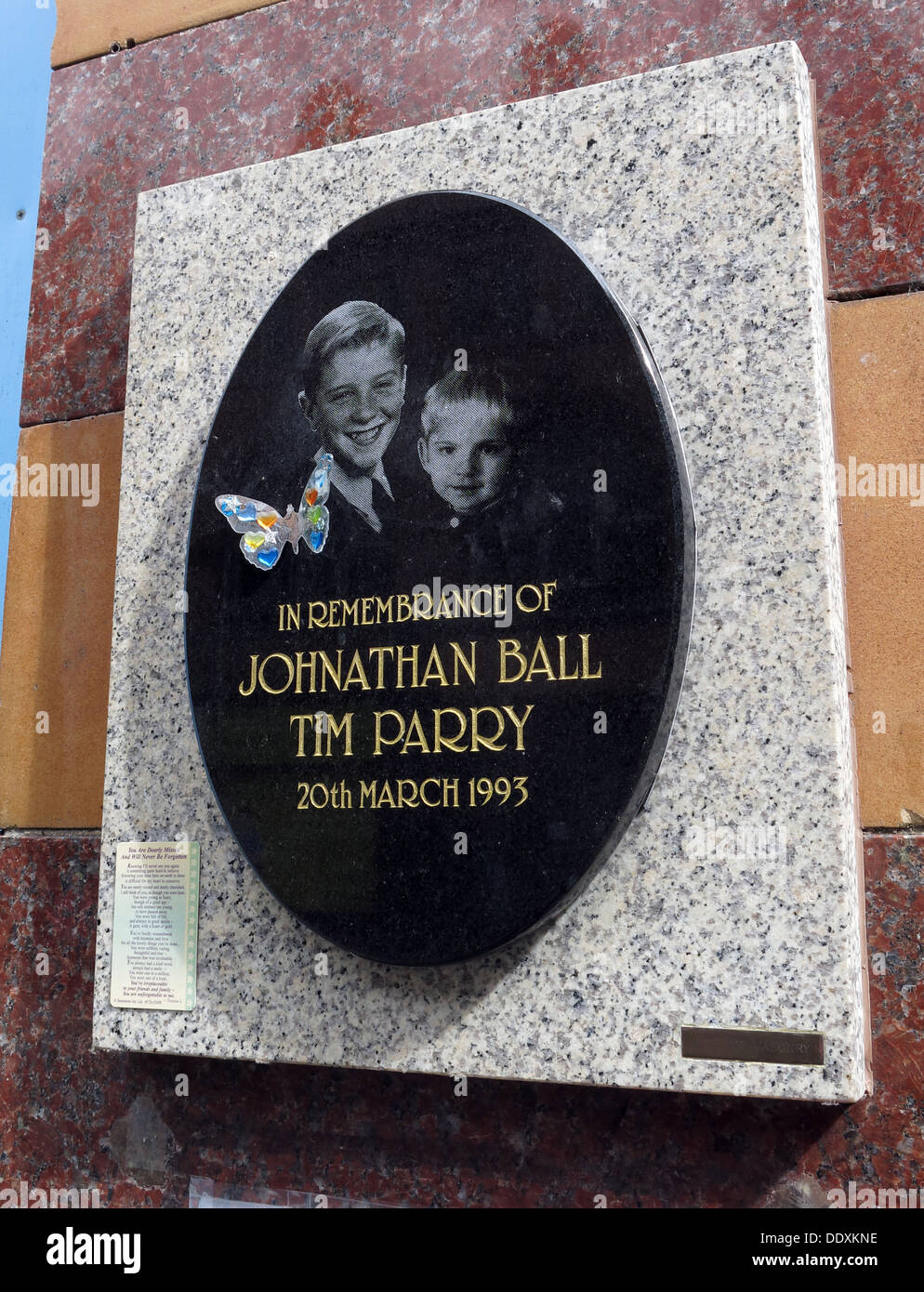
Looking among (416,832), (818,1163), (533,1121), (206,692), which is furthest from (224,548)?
(818,1163)

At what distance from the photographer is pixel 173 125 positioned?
150 inches

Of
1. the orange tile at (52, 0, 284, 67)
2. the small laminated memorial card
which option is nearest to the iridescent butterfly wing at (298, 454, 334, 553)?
the small laminated memorial card

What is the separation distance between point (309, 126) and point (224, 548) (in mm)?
1455

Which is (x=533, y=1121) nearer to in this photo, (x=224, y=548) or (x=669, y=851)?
(x=669, y=851)

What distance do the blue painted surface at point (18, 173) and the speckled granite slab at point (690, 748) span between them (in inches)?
49.3

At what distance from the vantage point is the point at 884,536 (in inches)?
109

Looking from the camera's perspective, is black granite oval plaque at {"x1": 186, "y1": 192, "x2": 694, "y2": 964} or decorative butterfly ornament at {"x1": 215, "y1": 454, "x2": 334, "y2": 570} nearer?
black granite oval plaque at {"x1": 186, "y1": 192, "x2": 694, "y2": 964}

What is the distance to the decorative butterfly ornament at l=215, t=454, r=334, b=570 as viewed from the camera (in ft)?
9.62

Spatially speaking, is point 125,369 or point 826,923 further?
point 125,369

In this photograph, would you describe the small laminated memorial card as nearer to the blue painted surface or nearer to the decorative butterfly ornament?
the decorative butterfly ornament

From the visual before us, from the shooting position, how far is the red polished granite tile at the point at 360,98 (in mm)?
2902

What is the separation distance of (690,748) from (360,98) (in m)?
2.24

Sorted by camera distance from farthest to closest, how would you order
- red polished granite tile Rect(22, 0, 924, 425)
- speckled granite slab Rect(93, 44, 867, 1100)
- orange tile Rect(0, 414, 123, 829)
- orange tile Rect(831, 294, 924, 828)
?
1. orange tile Rect(0, 414, 123, 829)
2. red polished granite tile Rect(22, 0, 924, 425)
3. orange tile Rect(831, 294, 924, 828)
4. speckled granite slab Rect(93, 44, 867, 1100)

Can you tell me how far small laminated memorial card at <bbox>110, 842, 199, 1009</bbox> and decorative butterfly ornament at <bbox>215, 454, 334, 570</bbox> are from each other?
78 cm
